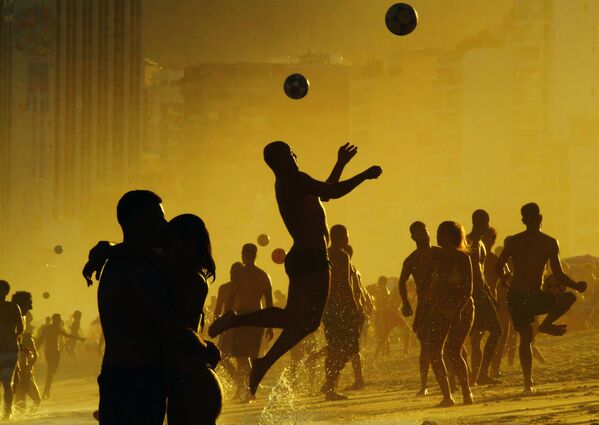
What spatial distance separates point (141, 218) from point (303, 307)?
3125 mm

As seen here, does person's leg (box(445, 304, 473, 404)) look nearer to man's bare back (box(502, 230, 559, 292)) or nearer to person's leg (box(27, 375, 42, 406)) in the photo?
man's bare back (box(502, 230, 559, 292))

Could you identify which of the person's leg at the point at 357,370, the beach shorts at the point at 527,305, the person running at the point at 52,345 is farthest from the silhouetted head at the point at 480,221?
the person running at the point at 52,345

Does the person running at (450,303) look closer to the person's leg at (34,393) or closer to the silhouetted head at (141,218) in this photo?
the silhouetted head at (141,218)

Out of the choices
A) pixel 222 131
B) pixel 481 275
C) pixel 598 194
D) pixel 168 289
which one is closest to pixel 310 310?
pixel 168 289

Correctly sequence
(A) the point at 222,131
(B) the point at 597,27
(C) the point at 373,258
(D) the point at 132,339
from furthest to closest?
(A) the point at 222,131 < (C) the point at 373,258 < (B) the point at 597,27 < (D) the point at 132,339

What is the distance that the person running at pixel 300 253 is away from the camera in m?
9.30

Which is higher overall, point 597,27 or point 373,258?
point 597,27

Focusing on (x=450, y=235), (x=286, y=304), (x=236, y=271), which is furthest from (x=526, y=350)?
(x=286, y=304)

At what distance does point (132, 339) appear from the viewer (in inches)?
243

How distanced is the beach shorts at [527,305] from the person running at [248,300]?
3220mm

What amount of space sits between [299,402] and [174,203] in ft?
435

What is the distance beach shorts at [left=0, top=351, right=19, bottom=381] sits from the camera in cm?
1606

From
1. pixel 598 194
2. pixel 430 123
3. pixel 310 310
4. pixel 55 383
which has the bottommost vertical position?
pixel 55 383

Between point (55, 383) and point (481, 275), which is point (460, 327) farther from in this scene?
point (55, 383)
